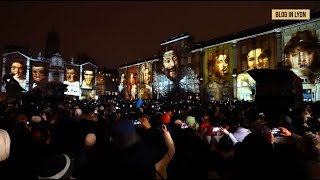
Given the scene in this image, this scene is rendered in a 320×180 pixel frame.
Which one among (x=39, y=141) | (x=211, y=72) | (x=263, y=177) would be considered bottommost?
(x=263, y=177)

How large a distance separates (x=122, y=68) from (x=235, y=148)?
288 feet

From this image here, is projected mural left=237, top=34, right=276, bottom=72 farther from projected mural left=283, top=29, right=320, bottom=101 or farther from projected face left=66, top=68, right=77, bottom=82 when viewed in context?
projected face left=66, top=68, right=77, bottom=82

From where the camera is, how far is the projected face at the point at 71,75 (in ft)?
299

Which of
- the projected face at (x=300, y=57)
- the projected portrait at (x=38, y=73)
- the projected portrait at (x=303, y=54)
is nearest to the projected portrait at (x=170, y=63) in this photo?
the projected portrait at (x=303, y=54)

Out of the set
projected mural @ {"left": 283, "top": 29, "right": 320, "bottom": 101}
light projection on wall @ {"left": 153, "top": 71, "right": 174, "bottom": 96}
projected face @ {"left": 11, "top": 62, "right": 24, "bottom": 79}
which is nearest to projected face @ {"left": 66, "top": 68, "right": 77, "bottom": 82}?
projected face @ {"left": 11, "top": 62, "right": 24, "bottom": 79}

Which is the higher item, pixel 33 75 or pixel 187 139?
pixel 33 75

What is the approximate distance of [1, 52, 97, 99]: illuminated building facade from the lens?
80062mm

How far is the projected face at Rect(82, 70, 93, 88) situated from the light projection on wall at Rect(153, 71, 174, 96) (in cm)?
3040

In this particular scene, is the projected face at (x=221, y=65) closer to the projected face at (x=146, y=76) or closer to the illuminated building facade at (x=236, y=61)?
the illuminated building facade at (x=236, y=61)

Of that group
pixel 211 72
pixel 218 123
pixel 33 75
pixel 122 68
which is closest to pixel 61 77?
pixel 33 75

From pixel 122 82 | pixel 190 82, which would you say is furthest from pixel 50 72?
pixel 190 82

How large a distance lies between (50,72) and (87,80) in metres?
12.5

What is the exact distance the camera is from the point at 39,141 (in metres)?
4.48

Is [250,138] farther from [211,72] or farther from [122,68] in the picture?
[122,68]
